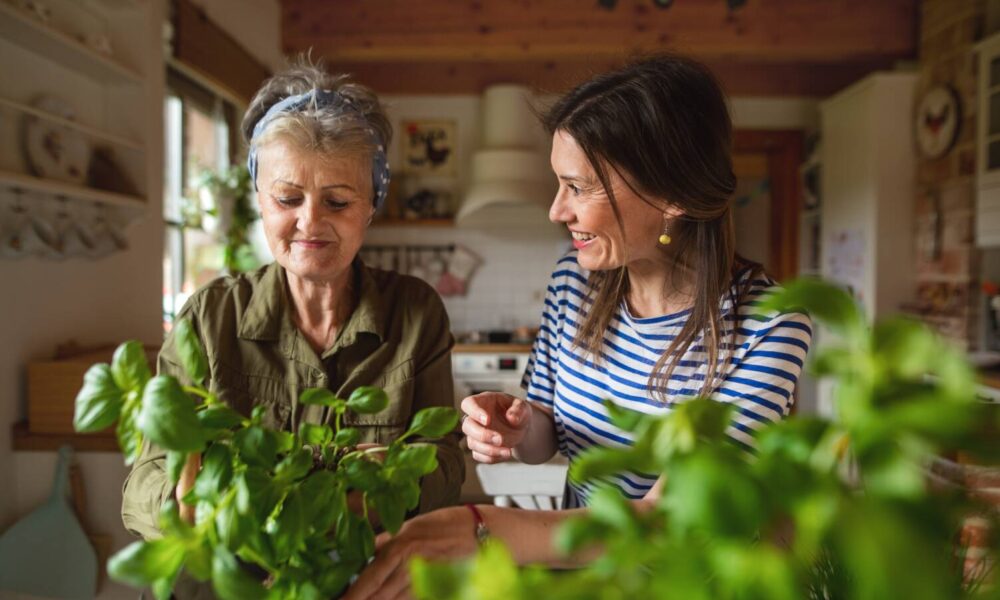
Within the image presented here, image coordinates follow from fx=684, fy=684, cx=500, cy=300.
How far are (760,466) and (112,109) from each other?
252cm

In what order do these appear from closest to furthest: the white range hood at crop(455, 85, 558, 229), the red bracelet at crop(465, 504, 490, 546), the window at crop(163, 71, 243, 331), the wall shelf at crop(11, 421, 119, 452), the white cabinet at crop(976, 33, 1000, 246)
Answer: the red bracelet at crop(465, 504, 490, 546)
the wall shelf at crop(11, 421, 119, 452)
the window at crop(163, 71, 243, 331)
the white cabinet at crop(976, 33, 1000, 246)
the white range hood at crop(455, 85, 558, 229)

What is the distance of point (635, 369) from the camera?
43.2 inches

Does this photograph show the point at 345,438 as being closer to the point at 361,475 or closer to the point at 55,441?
the point at 361,475

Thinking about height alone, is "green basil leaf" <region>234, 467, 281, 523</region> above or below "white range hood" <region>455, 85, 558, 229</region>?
below

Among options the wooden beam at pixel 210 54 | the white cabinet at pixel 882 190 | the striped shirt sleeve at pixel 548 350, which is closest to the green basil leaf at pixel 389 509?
the striped shirt sleeve at pixel 548 350

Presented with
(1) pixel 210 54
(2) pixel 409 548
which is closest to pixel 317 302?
(2) pixel 409 548

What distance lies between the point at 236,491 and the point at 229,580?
5 cm

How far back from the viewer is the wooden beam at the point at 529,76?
Result: 15.1 feet

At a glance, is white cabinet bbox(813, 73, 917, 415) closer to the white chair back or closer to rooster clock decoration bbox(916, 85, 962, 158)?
rooster clock decoration bbox(916, 85, 962, 158)

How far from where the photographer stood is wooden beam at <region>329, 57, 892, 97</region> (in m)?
4.61

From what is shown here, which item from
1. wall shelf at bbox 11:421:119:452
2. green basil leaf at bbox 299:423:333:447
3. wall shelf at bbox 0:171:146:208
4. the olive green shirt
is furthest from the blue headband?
wall shelf at bbox 11:421:119:452

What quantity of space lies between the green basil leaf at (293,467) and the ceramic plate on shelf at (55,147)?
1826 millimetres

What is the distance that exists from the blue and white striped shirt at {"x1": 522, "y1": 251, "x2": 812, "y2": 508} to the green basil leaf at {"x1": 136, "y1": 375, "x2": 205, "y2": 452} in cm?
68

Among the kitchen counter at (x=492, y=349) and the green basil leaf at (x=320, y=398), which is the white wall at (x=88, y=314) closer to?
the green basil leaf at (x=320, y=398)
